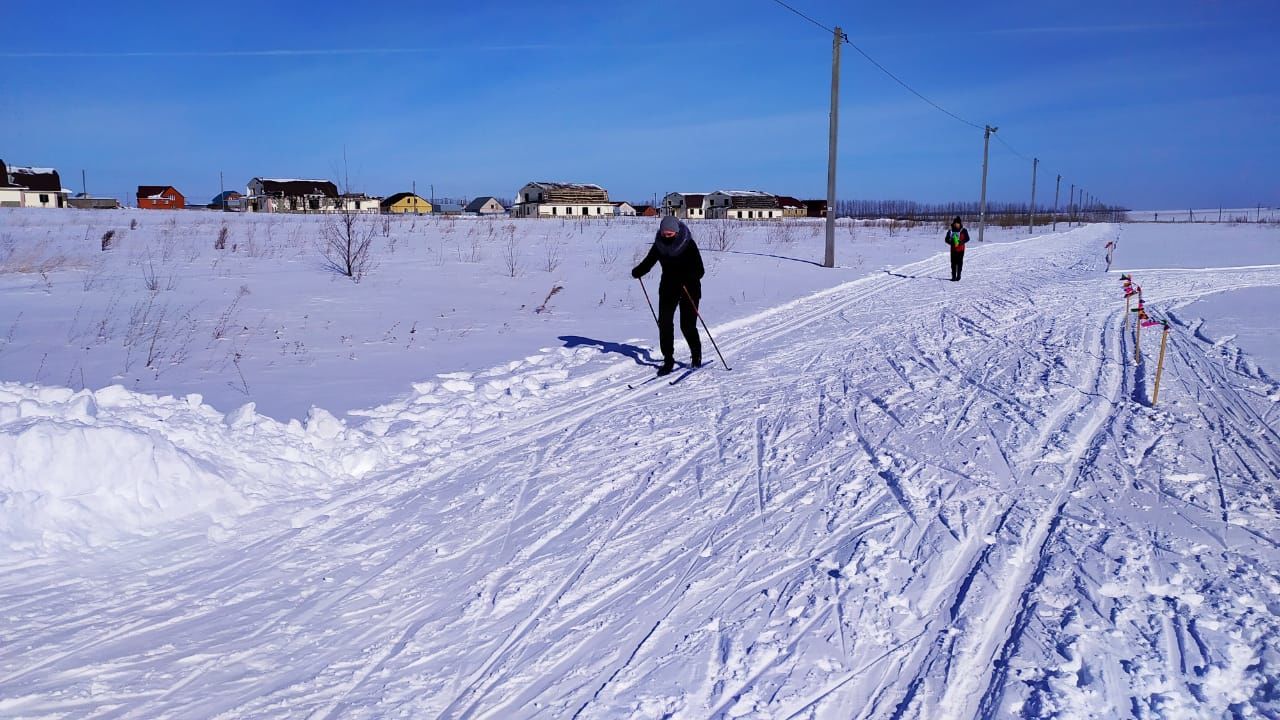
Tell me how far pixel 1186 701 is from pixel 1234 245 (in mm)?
42981

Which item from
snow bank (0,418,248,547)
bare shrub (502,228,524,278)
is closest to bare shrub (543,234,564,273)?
bare shrub (502,228,524,278)

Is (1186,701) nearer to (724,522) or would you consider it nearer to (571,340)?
(724,522)

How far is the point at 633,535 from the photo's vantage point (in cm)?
456

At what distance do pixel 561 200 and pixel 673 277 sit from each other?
83.5m

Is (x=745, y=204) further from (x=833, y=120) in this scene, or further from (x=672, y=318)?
(x=672, y=318)

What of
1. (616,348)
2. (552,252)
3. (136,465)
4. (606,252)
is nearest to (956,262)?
(606,252)

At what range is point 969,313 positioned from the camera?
44.9 feet

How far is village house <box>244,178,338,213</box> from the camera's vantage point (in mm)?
79438

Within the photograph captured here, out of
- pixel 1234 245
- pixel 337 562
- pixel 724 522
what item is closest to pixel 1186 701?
pixel 724 522

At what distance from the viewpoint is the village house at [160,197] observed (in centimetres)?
9188

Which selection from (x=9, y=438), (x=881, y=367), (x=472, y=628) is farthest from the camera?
(x=881, y=367)

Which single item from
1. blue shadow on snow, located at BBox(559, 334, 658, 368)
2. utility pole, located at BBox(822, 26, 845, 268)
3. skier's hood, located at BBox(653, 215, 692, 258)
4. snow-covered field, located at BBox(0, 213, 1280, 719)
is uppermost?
utility pole, located at BBox(822, 26, 845, 268)

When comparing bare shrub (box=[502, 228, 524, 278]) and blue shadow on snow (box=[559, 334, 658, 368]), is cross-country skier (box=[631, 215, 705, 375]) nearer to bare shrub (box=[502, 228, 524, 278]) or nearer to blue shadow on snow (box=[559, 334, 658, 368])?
blue shadow on snow (box=[559, 334, 658, 368])

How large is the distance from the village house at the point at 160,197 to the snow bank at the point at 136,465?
10021 cm
